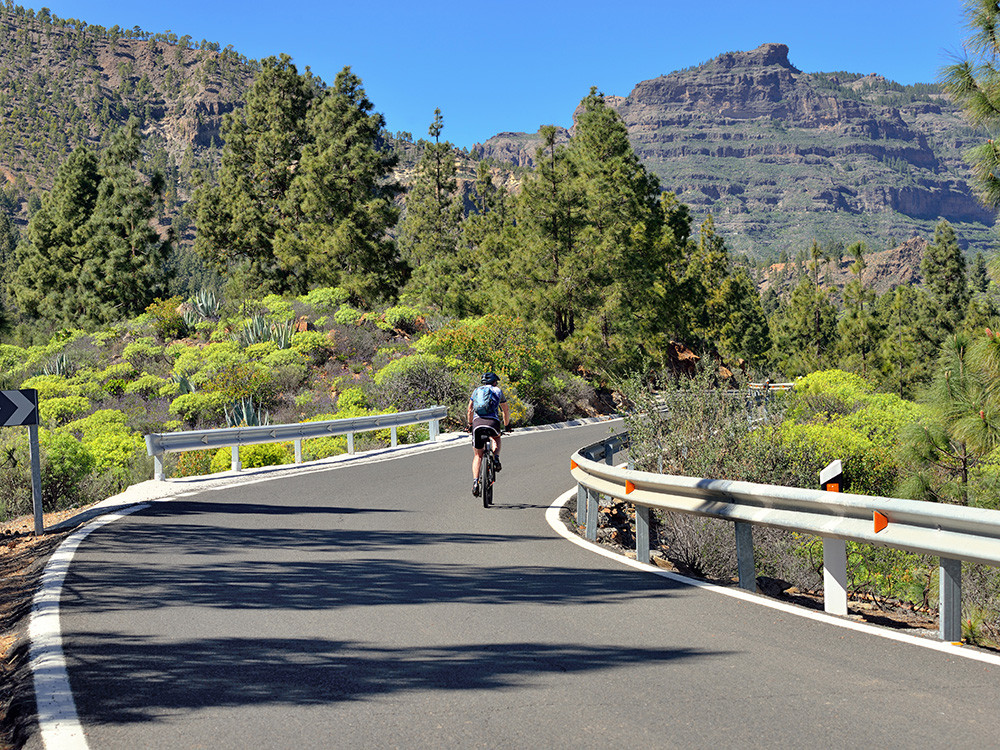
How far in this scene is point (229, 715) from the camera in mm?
4066

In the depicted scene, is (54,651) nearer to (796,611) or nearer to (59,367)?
(796,611)

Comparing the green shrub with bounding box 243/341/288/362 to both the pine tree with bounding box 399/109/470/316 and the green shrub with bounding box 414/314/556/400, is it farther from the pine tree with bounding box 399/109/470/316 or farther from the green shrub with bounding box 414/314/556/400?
the pine tree with bounding box 399/109/470/316

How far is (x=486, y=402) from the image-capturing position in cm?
1239

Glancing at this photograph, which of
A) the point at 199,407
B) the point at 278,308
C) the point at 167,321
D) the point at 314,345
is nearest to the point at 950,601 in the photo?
the point at 199,407

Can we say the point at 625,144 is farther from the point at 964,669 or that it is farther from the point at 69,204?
the point at 964,669

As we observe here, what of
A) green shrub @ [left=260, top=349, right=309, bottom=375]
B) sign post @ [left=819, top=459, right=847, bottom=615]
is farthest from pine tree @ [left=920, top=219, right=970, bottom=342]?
sign post @ [left=819, top=459, right=847, bottom=615]

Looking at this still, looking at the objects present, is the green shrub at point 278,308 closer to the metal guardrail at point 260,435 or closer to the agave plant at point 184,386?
the agave plant at point 184,386

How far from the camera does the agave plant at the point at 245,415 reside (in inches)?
874

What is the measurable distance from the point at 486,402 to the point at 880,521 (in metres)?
7.23

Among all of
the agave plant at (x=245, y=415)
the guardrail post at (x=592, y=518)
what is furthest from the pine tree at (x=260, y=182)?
the guardrail post at (x=592, y=518)

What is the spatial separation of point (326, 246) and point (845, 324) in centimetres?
3035

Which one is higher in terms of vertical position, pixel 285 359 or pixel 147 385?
pixel 285 359

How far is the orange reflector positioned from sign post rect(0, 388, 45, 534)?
8.46 metres

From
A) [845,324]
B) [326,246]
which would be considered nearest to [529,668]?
[326,246]
